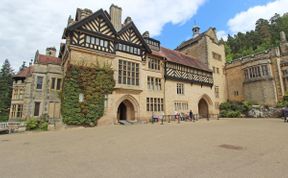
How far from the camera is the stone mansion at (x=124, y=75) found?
15594 millimetres

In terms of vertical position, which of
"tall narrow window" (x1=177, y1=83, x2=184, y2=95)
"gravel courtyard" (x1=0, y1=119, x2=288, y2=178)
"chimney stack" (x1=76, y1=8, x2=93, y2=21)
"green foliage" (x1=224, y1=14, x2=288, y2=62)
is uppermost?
"green foliage" (x1=224, y1=14, x2=288, y2=62)

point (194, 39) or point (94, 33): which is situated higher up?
point (194, 39)

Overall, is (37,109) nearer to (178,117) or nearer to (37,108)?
(37,108)

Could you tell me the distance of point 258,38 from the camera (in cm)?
4497

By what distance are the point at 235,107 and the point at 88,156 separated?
26255 mm

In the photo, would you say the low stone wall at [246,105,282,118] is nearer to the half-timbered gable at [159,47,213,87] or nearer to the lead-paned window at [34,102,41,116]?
the half-timbered gable at [159,47,213,87]

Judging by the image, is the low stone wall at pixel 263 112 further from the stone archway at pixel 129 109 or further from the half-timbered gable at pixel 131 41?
the half-timbered gable at pixel 131 41

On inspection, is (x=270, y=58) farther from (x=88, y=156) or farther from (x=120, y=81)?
(x=88, y=156)

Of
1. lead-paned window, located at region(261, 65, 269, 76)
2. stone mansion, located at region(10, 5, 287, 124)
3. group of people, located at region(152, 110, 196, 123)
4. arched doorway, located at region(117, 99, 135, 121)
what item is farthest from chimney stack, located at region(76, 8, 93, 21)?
lead-paned window, located at region(261, 65, 269, 76)

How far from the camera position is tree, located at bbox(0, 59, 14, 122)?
3198 cm

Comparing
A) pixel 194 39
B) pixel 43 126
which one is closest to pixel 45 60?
pixel 43 126

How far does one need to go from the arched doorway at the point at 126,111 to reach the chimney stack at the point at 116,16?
846 cm

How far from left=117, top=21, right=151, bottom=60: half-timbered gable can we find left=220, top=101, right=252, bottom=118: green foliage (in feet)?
54.5

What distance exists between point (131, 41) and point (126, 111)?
25.4 ft
